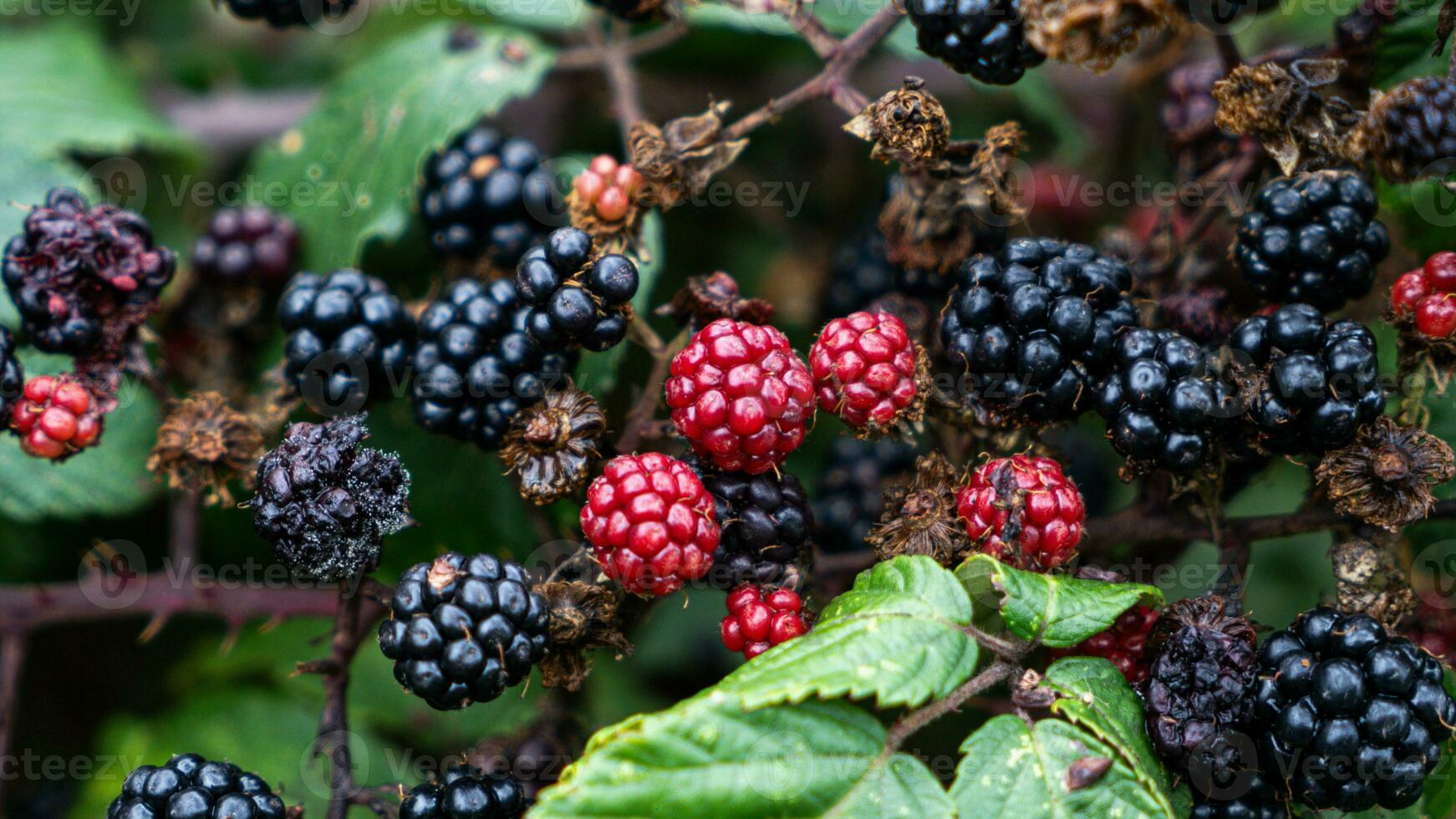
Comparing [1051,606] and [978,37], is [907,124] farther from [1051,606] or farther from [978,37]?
[1051,606]

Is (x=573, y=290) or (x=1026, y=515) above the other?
(x=573, y=290)

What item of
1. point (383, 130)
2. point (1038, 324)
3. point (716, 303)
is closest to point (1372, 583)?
point (1038, 324)

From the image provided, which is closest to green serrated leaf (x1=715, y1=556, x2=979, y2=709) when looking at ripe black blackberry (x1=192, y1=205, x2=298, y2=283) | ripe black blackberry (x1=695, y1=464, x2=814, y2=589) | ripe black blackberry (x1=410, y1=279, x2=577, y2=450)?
ripe black blackberry (x1=695, y1=464, x2=814, y2=589)

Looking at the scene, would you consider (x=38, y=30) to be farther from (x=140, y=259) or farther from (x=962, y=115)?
(x=962, y=115)

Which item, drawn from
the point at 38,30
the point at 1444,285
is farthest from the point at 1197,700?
the point at 38,30

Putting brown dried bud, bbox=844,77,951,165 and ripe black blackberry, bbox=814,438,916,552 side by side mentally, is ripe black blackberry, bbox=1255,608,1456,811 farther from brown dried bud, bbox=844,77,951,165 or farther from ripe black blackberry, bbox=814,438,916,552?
brown dried bud, bbox=844,77,951,165

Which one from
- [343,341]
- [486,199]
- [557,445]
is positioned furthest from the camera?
[486,199]
